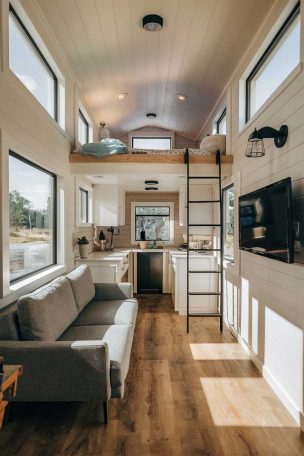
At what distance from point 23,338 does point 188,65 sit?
3457mm

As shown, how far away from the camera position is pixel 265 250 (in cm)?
252

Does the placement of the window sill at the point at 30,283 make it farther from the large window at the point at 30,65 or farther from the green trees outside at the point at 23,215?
the large window at the point at 30,65

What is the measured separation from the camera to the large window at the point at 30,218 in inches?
98.6

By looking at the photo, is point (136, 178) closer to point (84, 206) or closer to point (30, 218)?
point (84, 206)

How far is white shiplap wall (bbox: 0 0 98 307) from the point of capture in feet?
7.03

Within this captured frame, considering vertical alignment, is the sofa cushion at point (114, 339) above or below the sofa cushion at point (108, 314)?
below

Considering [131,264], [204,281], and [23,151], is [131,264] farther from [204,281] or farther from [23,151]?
[23,151]

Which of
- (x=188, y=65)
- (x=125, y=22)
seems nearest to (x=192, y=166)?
(x=188, y=65)

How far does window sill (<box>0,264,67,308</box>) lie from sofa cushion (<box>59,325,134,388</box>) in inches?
19.2

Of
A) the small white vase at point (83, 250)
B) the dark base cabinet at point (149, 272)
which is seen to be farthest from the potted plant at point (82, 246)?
the dark base cabinet at point (149, 272)

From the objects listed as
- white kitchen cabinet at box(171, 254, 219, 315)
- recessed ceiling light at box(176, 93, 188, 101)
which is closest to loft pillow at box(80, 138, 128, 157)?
recessed ceiling light at box(176, 93, 188, 101)

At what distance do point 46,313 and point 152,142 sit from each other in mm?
5171

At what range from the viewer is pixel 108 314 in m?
2.97

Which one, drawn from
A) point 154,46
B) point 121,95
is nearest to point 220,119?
point 121,95
